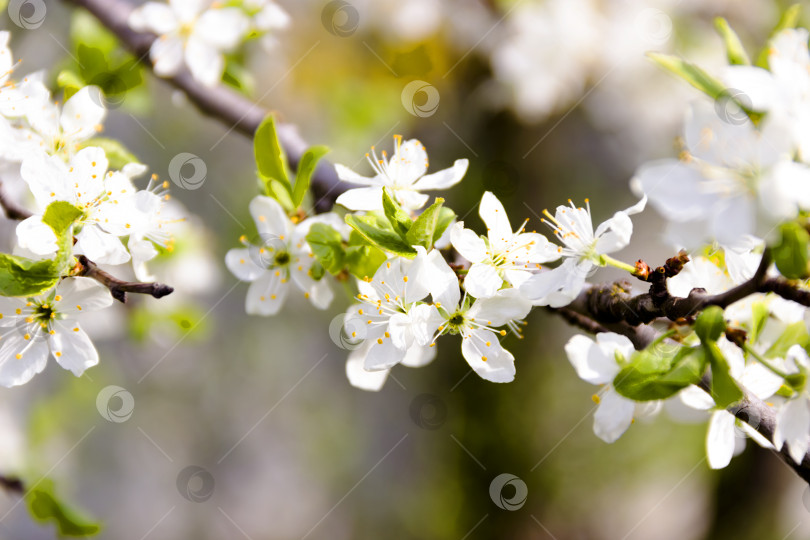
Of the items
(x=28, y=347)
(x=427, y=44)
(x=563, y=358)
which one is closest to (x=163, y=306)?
(x=28, y=347)

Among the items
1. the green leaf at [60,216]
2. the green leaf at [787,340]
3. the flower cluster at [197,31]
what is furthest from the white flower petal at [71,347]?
the green leaf at [787,340]

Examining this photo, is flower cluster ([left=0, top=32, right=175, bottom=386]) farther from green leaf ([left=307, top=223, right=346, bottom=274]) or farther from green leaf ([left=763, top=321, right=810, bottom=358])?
green leaf ([left=763, top=321, right=810, bottom=358])

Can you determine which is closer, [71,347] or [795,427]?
[795,427]

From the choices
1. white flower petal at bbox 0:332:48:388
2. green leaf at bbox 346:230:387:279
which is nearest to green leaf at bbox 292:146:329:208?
green leaf at bbox 346:230:387:279

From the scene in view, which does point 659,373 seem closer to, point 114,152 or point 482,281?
point 482,281

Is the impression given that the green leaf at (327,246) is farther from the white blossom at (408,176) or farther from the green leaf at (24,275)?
the green leaf at (24,275)

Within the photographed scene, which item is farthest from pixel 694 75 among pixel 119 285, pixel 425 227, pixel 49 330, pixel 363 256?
pixel 49 330
